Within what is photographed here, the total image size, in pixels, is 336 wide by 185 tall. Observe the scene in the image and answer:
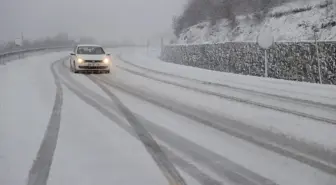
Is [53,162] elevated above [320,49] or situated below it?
below

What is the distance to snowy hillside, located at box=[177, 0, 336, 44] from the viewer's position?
2086 cm

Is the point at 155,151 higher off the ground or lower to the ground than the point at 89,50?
lower

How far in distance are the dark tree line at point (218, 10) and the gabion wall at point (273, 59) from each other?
18.0ft

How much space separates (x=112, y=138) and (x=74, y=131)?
96 cm

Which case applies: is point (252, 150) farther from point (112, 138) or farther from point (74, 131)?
point (74, 131)

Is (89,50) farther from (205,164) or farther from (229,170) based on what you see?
(229,170)

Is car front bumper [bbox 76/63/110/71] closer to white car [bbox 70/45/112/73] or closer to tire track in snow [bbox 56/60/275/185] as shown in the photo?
white car [bbox 70/45/112/73]

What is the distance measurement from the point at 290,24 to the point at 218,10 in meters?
10.9

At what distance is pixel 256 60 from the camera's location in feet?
66.2

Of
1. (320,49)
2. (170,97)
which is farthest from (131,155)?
(320,49)

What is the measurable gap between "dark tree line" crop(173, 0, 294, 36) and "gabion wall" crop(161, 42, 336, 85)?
5.49m

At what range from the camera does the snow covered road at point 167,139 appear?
4758 millimetres

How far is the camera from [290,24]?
77.3 ft

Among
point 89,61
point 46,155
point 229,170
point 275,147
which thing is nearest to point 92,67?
point 89,61
